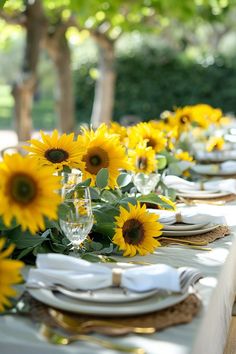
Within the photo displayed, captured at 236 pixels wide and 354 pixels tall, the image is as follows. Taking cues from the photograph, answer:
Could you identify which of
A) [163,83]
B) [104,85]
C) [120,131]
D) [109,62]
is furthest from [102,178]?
[163,83]

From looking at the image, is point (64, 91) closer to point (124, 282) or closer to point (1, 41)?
point (1, 41)

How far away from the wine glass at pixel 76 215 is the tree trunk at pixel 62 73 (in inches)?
270

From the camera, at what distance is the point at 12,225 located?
179 cm

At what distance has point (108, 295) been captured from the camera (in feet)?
5.14

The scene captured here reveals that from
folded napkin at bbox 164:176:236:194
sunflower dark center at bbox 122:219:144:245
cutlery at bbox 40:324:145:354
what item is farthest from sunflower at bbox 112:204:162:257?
folded napkin at bbox 164:176:236:194

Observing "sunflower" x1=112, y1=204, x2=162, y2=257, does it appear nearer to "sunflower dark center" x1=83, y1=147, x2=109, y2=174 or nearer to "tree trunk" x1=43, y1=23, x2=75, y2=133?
"sunflower dark center" x1=83, y1=147, x2=109, y2=174

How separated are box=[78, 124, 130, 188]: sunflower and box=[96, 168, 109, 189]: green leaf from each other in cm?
7

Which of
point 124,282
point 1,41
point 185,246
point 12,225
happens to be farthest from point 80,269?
point 1,41

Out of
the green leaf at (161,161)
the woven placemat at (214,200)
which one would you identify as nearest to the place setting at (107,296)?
the woven placemat at (214,200)

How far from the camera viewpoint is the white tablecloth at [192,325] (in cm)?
138

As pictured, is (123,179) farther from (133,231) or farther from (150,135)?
(150,135)

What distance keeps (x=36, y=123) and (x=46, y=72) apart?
5.58 meters

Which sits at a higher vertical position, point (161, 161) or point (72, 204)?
point (161, 161)

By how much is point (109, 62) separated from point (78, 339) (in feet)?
31.6
